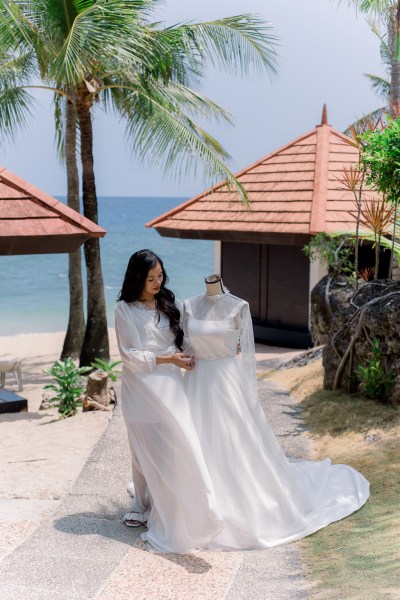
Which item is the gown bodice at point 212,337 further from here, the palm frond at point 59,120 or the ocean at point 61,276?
the ocean at point 61,276

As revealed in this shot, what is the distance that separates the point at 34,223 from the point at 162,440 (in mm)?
4848

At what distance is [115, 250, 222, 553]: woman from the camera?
201 inches

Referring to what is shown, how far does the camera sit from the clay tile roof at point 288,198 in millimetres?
13703

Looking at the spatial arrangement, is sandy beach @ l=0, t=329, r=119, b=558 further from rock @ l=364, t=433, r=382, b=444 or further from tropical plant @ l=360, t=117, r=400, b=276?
tropical plant @ l=360, t=117, r=400, b=276

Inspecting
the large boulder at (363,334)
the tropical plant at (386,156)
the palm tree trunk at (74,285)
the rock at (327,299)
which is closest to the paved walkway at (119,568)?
the large boulder at (363,334)

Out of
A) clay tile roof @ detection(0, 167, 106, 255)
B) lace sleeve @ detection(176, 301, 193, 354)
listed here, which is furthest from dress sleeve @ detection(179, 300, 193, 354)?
clay tile roof @ detection(0, 167, 106, 255)

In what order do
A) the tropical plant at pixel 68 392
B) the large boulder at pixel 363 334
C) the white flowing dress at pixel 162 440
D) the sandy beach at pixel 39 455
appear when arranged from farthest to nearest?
the tropical plant at pixel 68 392 < the large boulder at pixel 363 334 < the sandy beach at pixel 39 455 < the white flowing dress at pixel 162 440

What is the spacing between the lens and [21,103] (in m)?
13.9

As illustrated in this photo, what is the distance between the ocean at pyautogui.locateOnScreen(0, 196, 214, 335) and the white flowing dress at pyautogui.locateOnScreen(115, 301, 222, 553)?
28346 mm

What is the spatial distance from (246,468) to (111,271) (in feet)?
193

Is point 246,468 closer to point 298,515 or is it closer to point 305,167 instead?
point 298,515

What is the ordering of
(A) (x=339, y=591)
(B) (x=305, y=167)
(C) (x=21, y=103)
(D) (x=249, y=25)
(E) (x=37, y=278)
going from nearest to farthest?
(A) (x=339, y=591) < (D) (x=249, y=25) < (C) (x=21, y=103) < (B) (x=305, y=167) < (E) (x=37, y=278)

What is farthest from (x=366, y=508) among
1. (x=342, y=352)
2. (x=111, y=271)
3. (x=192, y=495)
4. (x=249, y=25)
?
(x=111, y=271)

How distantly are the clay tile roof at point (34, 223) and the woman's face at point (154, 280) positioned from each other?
4.30 metres
